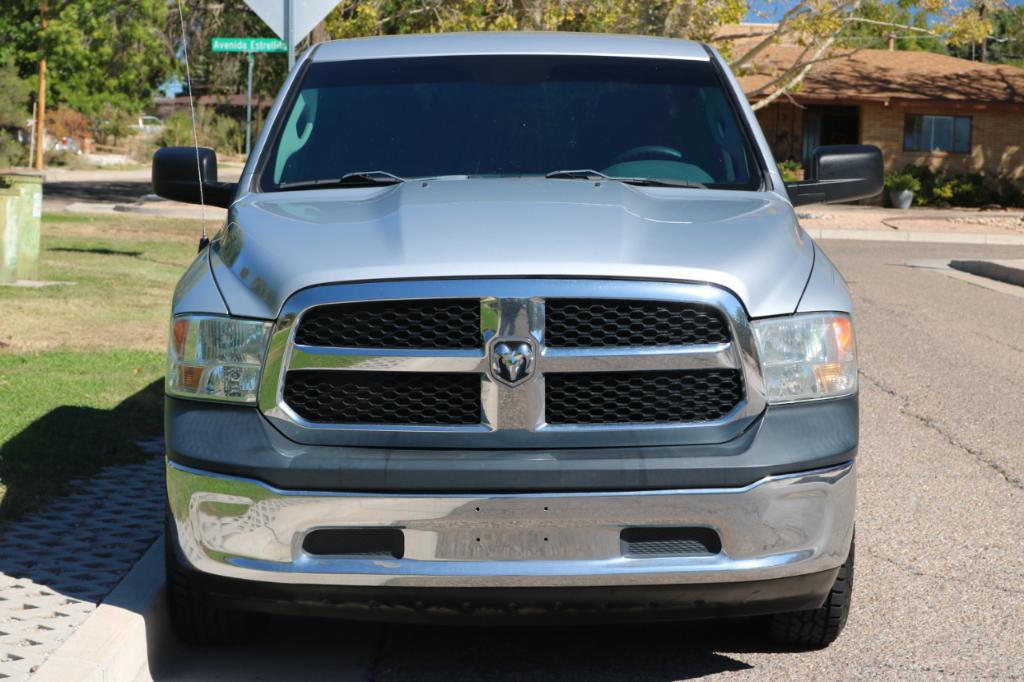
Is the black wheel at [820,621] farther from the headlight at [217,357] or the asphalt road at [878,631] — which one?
the headlight at [217,357]

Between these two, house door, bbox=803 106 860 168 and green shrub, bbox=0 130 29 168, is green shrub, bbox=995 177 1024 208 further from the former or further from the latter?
green shrub, bbox=0 130 29 168

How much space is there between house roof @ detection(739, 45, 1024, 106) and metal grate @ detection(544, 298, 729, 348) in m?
36.9

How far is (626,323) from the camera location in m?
3.81

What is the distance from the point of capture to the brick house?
1730 inches

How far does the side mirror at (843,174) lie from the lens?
212 inches

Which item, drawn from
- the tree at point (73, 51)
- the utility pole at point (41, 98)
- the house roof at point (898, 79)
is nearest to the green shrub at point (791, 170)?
the house roof at point (898, 79)

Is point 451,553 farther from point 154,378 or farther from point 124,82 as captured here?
point 124,82

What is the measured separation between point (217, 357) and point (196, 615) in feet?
2.86

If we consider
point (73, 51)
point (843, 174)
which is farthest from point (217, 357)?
point (73, 51)

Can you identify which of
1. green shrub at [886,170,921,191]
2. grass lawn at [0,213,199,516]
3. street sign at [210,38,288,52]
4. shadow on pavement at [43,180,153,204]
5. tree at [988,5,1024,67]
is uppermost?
tree at [988,5,1024,67]

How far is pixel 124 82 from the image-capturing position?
61469mm

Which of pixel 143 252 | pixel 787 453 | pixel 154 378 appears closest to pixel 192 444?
pixel 787 453

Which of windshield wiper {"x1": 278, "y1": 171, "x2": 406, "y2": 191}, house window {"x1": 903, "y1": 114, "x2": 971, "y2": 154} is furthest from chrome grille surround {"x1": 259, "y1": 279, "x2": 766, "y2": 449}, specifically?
house window {"x1": 903, "y1": 114, "x2": 971, "y2": 154}

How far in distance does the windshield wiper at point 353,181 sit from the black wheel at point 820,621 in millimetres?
1942
